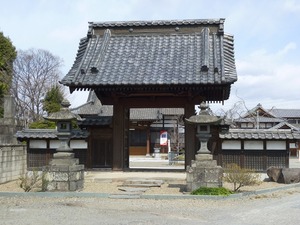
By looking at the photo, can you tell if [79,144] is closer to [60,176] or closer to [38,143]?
[38,143]

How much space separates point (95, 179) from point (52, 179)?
2.53m

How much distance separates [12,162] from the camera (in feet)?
51.2

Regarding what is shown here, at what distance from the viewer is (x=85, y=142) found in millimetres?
16969

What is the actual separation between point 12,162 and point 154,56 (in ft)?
24.0

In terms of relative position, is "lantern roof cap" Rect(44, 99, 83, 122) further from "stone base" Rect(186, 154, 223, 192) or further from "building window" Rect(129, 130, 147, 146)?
"building window" Rect(129, 130, 147, 146)

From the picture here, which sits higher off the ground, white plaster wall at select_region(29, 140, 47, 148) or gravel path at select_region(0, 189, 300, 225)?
white plaster wall at select_region(29, 140, 47, 148)

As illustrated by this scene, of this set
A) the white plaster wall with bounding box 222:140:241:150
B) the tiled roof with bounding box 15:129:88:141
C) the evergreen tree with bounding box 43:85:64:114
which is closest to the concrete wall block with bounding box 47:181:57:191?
the tiled roof with bounding box 15:129:88:141

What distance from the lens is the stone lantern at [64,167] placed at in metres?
12.2

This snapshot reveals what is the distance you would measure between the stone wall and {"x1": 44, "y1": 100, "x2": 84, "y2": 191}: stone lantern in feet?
10.4

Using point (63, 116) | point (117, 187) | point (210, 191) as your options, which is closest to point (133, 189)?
point (117, 187)

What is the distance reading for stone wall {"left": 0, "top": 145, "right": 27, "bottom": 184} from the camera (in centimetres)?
1471

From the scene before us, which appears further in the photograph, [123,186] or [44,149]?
[44,149]

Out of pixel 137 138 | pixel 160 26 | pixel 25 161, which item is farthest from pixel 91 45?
pixel 137 138

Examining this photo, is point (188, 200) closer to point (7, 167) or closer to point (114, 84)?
point (114, 84)
